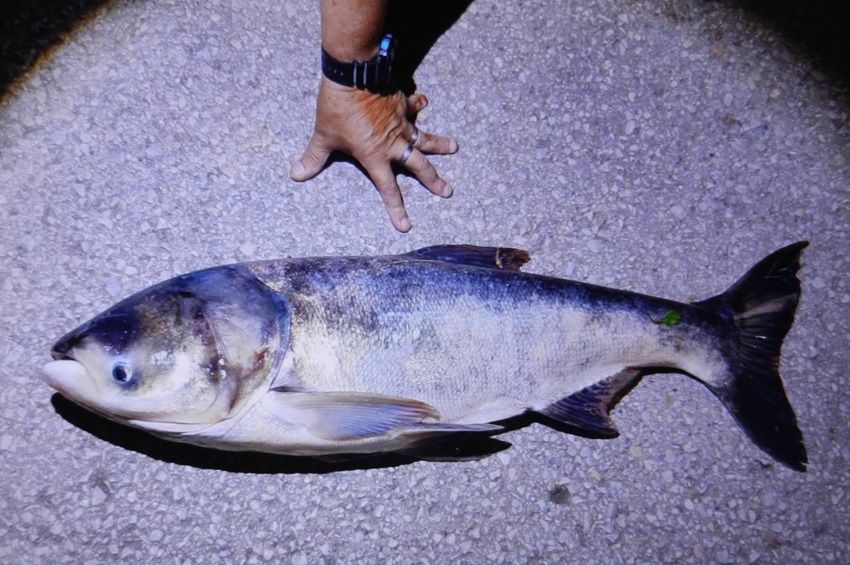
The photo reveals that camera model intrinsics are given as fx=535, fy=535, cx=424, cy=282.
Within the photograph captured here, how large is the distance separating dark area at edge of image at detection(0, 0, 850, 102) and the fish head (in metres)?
1.53

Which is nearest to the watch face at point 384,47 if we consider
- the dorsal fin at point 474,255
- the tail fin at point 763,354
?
the dorsal fin at point 474,255

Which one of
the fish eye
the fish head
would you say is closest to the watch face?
the fish head

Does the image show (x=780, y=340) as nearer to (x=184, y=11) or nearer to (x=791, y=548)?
(x=791, y=548)

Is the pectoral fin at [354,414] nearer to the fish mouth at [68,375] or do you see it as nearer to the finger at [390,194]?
the fish mouth at [68,375]

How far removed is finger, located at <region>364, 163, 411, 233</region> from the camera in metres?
2.54

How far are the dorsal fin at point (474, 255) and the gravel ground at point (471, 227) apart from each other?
324 millimetres

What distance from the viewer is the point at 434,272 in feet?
7.00

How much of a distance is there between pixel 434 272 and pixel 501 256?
0.40 metres

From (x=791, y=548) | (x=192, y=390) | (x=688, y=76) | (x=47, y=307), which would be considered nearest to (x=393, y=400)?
(x=192, y=390)

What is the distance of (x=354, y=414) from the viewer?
75.9 inches

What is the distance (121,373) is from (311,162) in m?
1.28

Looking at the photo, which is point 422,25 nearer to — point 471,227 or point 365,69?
point 365,69

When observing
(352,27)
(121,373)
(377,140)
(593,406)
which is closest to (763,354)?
(593,406)

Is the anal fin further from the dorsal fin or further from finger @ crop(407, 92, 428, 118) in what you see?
finger @ crop(407, 92, 428, 118)
